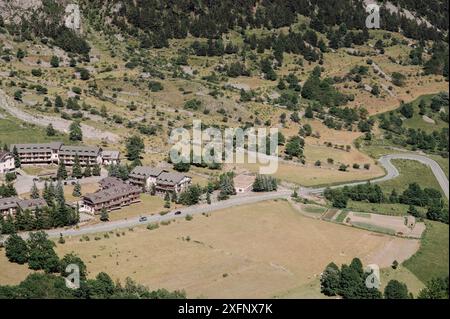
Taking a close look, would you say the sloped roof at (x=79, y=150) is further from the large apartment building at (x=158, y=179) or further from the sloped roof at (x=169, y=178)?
the sloped roof at (x=169, y=178)

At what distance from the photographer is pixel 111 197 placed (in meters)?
107

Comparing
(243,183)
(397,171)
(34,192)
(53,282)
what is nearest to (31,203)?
(34,192)

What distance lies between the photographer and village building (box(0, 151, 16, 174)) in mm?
119938

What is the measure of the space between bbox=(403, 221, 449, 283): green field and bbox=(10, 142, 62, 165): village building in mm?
64750

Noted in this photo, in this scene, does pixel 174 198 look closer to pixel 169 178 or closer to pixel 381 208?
pixel 169 178

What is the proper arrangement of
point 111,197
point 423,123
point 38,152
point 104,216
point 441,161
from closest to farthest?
point 104,216 < point 111,197 < point 38,152 < point 441,161 < point 423,123

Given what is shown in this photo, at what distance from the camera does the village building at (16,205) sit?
333ft

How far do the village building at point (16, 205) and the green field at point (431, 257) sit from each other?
5162 centimetres

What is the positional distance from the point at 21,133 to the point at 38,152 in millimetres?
13354

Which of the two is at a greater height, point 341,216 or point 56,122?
point 56,122

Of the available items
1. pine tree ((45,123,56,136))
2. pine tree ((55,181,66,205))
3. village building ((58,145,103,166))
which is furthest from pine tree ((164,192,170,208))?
pine tree ((45,123,56,136))

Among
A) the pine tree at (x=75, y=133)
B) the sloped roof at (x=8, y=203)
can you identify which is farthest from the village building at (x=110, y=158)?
the sloped roof at (x=8, y=203)

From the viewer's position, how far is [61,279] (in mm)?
77875
